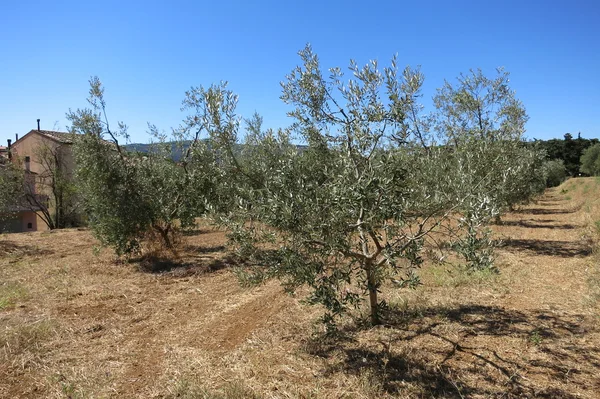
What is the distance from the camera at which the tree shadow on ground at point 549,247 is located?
40.2 feet

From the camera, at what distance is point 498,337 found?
18.6 feet

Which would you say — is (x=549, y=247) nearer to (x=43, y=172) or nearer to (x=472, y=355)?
(x=472, y=355)

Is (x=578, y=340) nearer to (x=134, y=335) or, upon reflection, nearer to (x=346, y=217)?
(x=346, y=217)

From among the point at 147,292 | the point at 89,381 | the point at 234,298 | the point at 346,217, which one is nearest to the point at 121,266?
the point at 147,292

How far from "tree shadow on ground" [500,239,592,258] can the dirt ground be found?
83.7 inches

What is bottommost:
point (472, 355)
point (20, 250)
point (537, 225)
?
point (537, 225)

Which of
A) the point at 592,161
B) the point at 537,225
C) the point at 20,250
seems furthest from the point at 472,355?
the point at 592,161

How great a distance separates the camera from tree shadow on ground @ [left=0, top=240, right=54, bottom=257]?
47.3 feet

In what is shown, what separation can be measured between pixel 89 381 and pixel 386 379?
3.68 m

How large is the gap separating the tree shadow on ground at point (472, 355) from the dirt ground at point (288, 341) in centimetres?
2

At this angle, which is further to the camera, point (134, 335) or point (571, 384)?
point (134, 335)

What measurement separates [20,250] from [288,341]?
1430 centimetres

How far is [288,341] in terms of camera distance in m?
5.84

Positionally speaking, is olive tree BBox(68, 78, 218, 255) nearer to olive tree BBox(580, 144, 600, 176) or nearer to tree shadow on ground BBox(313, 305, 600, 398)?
tree shadow on ground BBox(313, 305, 600, 398)
